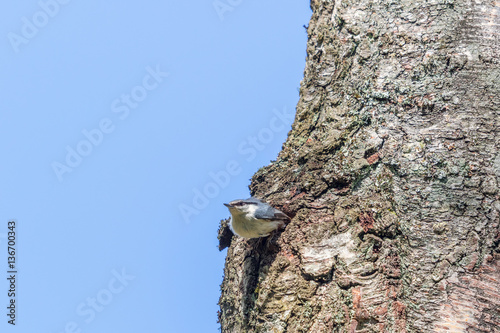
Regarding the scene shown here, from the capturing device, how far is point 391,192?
3.04m

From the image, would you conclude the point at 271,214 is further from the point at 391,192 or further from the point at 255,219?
the point at 391,192

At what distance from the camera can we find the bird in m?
3.44

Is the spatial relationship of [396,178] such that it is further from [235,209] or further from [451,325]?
[235,209]

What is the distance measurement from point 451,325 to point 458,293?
19 cm

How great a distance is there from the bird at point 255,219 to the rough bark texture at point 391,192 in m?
0.09

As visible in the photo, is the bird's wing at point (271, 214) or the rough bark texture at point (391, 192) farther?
the bird's wing at point (271, 214)

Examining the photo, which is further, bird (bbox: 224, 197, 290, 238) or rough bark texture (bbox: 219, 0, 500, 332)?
bird (bbox: 224, 197, 290, 238)

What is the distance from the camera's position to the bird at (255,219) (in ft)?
11.3

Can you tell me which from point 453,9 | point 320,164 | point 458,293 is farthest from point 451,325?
point 453,9

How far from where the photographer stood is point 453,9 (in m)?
3.35

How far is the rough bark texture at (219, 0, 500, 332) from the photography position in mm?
2695

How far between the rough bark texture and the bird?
0.09m

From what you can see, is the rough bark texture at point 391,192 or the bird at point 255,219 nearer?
the rough bark texture at point 391,192

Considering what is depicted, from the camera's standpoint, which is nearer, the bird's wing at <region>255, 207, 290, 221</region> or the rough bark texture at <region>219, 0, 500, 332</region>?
the rough bark texture at <region>219, 0, 500, 332</region>
